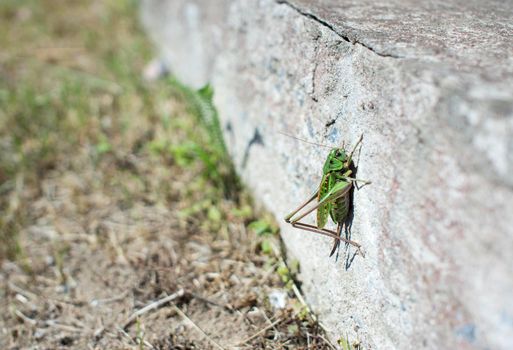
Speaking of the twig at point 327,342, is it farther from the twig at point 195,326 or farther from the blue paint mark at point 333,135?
the blue paint mark at point 333,135

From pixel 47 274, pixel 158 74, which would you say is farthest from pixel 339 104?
pixel 158 74

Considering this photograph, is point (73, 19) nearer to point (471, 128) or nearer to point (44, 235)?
point (44, 235)

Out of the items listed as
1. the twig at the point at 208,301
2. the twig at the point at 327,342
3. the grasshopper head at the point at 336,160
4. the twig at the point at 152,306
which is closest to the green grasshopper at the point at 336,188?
the grasshopper head at the point at 336,160

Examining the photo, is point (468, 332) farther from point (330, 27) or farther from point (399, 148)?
point (330, 27)

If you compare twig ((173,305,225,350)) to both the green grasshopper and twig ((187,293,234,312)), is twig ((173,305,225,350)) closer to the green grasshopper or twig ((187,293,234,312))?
twig ((187,293,234,312))

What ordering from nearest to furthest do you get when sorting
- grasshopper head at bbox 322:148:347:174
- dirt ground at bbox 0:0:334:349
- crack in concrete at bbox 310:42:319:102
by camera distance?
grasshopper head at bbox 322:148:347:174, crack in concrete at bbox 310:42:319:102, dirt ground at bbox 0:0:334:349

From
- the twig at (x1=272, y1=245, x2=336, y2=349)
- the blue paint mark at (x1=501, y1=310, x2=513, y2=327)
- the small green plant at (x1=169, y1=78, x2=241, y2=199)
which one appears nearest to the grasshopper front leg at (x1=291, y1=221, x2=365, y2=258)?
the twig at (x1=272, y1=245, x2=336, y2=349)
